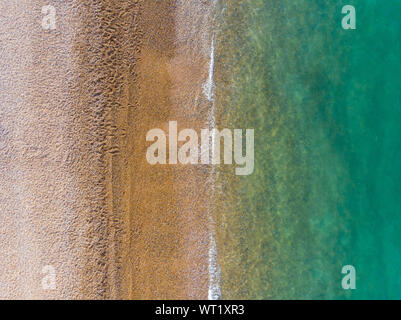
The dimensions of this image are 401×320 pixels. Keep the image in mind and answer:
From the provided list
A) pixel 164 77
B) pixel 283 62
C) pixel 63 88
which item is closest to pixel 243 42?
pixel 283 62

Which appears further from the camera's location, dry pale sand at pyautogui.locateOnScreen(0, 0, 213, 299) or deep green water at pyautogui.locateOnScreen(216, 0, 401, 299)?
deep green water at pyautogui.locateOnScreen(216, 0, 401, 299)

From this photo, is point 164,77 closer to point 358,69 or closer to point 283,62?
point 283,62

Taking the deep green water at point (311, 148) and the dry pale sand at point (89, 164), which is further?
the deep green water at point (311, 148)

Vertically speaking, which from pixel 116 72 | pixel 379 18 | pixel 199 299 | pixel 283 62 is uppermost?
pixel 379 18

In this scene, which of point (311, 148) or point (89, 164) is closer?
point (89, 164)
